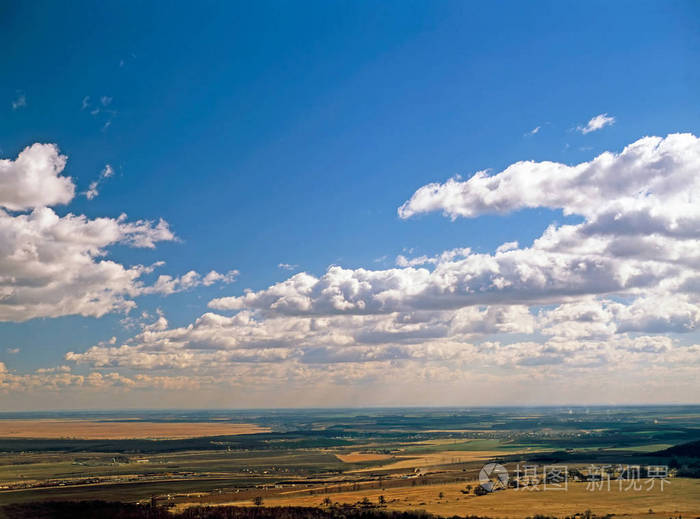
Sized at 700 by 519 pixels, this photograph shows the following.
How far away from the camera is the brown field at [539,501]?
11831cm

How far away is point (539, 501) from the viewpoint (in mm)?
130375

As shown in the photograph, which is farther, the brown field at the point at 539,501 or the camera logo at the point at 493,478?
the camera logo at the point at 493,478

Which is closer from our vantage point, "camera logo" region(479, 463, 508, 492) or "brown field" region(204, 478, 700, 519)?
"brown field" region(204, 478, 700, 519)

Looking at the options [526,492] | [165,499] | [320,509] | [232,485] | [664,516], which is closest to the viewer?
[664,516]

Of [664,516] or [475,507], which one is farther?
[475,507]

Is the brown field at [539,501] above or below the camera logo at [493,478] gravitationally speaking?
above

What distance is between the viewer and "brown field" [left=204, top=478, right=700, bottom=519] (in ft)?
388

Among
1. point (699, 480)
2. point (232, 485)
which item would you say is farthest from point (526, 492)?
point (232, 485)

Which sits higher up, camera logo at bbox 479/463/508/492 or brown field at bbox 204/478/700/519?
brown field at bbox 204/478/700/519

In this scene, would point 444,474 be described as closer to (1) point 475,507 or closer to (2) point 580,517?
(1) point 475,507

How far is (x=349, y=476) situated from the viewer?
19675 cm

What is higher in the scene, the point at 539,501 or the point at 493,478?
the point at 539,501

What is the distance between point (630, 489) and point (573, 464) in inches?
2196

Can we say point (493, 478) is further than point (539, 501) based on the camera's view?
Yes
